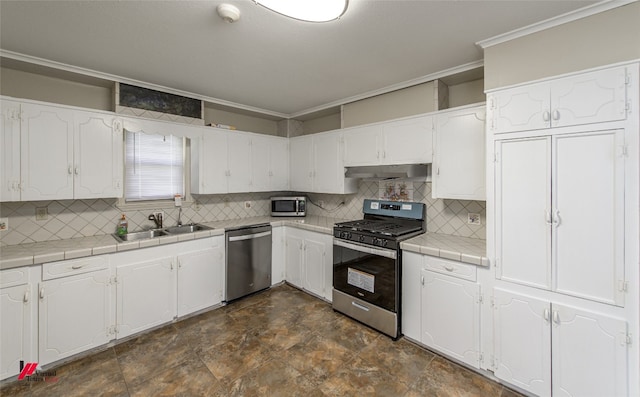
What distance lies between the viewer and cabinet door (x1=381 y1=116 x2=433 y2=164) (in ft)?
8.89

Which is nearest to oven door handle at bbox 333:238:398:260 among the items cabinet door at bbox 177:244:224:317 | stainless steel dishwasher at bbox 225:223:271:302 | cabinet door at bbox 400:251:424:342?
cabinet door at bbox 400:251:424:342

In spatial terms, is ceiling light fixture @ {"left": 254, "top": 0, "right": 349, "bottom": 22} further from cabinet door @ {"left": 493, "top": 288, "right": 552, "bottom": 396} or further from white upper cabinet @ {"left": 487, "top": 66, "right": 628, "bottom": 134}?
cabinet door @ {"left": 493, "top": 288, "right": 552, "bottom": 396}

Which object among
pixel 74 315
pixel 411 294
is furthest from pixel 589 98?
pixel 74 315

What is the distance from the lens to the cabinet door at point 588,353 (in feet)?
5.29

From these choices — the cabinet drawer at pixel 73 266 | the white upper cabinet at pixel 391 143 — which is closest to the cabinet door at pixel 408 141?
the white upper cabinet at pixel 391 143

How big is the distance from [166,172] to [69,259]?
4.72 feet

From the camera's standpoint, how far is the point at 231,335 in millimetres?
2678

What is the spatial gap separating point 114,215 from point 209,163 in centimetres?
116

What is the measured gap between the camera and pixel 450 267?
2273 mm

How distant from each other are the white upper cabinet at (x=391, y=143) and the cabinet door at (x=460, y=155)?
0.12 meters

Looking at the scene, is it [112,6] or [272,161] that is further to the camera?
[272,161]

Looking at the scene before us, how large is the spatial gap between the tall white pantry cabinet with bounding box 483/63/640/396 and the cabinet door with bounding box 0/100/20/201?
378 cm

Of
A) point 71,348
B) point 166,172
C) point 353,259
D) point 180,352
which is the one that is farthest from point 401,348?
point 166,172

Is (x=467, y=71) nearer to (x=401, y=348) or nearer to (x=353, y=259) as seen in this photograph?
(x=353, y=259)
